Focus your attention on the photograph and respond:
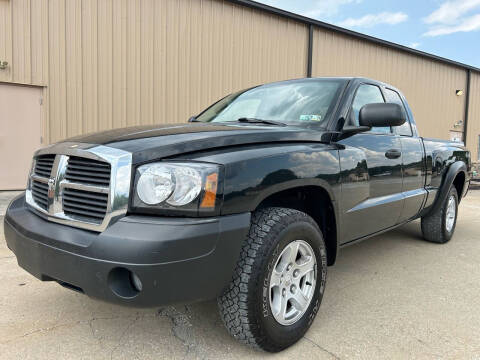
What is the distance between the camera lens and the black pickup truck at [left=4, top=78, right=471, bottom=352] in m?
1.67

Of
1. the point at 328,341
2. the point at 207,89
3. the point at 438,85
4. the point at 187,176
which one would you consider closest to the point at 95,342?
the point at 187,176

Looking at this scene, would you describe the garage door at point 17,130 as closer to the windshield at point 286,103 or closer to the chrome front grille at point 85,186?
the windshield at point 286,103

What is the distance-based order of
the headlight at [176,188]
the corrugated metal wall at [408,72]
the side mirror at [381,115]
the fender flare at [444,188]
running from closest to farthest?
the headlight at [176,188]
the side mirror at [381,115]
the fender flare at [444,188]
the corrugated metal wall at [408,72]

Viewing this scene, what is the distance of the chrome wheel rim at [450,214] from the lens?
4.51 meters

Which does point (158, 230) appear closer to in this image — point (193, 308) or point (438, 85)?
point (193, 308)

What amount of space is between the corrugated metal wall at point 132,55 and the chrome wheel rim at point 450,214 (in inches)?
234

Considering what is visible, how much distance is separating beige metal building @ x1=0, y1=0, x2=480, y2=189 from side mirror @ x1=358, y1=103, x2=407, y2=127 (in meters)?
6.43

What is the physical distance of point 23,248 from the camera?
79.1 inches

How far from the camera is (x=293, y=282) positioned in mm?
2166

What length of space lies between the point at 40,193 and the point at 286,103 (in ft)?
5.94

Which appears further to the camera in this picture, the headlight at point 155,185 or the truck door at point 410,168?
the truck door at point 410,168

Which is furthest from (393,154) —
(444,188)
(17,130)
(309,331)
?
(17,130)

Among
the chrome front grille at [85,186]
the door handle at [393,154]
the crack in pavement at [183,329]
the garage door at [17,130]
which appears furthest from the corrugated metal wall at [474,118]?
the chrome front grille at [85,186]

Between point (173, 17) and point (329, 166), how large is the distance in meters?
7.27
